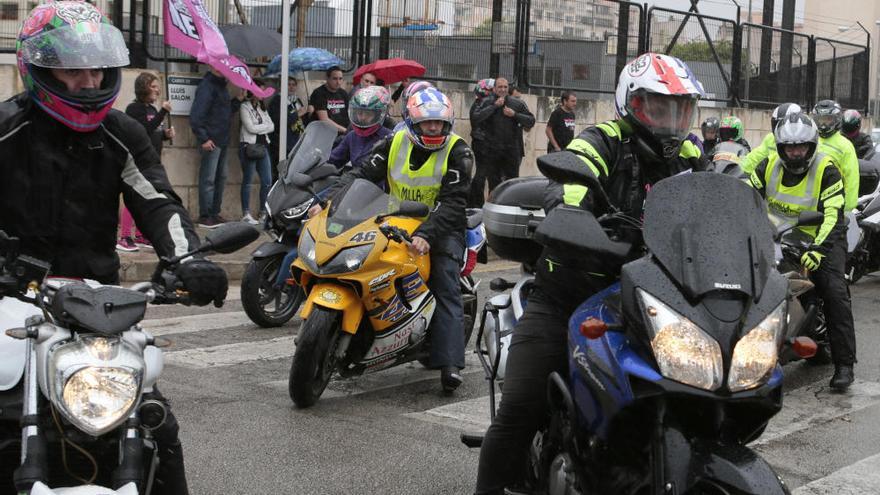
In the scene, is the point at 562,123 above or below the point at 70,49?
below

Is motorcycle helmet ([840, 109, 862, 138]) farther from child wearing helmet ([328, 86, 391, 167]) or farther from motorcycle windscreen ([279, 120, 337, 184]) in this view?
motorcycle windscreen ([279, 120, 337, 184])

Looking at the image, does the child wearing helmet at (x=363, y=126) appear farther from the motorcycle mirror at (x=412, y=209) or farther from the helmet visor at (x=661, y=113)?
the helmet visor at (x=661, y=113)

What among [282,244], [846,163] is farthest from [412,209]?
[846,163]

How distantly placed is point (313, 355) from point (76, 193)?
272cm

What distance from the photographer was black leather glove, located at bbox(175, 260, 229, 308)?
373cm

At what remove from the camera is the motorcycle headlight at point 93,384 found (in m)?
3.11

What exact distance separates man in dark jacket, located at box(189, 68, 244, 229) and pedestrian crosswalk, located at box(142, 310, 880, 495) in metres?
4.18

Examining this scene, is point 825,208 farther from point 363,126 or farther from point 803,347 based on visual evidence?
point 803,347

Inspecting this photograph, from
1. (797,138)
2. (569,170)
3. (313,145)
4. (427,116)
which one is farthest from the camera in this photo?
(313,145)

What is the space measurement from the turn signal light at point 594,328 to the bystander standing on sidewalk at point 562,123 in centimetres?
1387

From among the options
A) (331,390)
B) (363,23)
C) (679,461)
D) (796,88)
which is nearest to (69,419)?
(679,461)

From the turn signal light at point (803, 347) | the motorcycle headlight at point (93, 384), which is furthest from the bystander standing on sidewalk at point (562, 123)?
the motorcycle headlight at point (93, 384)

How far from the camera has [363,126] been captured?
928cm

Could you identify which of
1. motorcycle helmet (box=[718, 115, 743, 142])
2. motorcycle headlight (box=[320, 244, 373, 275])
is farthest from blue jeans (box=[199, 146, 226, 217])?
motorcycle headlight (box=[320, 244, 373, 275])
